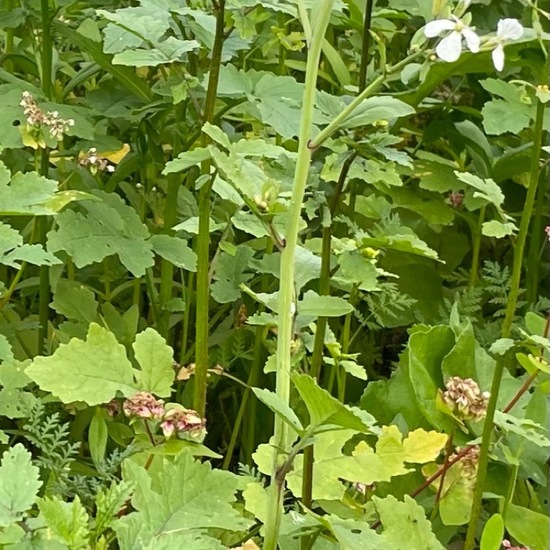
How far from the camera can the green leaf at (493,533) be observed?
0.65 metres

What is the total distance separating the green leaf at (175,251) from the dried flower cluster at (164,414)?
27 cm

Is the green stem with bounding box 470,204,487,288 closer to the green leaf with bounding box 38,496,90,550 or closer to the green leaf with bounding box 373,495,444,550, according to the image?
the green leaf with bounding box 373,495,444,550

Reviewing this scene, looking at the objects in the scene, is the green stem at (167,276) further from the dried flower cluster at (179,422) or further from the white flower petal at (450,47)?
the white flower petal at (450,47)

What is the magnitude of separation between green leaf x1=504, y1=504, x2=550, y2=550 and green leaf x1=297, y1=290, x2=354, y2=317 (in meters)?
0.34

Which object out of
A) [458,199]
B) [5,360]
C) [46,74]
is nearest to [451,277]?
[458,199]

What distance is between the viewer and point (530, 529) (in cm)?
89

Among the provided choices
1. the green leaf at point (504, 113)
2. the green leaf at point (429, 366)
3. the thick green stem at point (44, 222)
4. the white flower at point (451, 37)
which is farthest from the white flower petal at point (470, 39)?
the thick green stem at point (44, 222)

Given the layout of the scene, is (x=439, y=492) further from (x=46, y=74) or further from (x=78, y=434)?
(x=46, y=74)

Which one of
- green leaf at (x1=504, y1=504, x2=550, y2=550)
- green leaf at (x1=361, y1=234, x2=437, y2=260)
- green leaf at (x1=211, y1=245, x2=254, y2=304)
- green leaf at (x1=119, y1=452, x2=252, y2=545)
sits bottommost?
green leaf at (x1=504, y1=504, x2=550, y2=550)

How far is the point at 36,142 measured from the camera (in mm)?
1031

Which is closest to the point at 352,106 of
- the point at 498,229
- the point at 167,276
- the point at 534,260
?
the point at 498,229

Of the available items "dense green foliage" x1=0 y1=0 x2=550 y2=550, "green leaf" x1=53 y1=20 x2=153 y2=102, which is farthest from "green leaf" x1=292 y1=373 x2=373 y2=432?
"green leaf" x1=53 y1=20 x2=153 y2=102

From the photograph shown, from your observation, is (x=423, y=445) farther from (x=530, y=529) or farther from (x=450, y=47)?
(x=450, y=47)

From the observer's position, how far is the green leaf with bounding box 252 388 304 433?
0.54 meters
